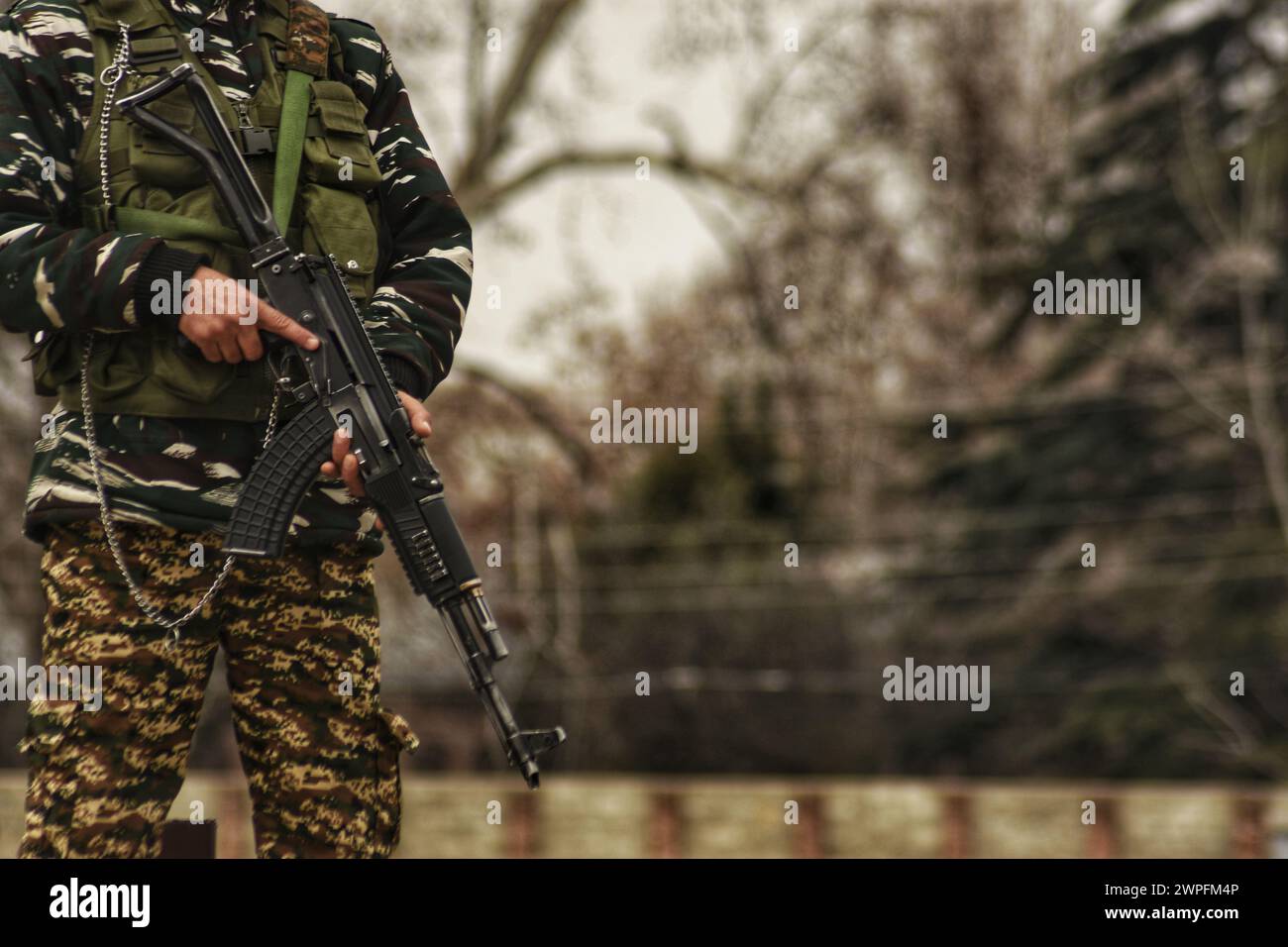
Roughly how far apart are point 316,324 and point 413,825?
927 centimetres

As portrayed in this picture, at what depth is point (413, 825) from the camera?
11383 mm

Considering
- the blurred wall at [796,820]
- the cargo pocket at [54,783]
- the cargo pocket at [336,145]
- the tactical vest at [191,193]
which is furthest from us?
the blurred wall at [796,820]

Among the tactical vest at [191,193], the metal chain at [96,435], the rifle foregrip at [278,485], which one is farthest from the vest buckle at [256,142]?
the rifle foregrip at [278,485]

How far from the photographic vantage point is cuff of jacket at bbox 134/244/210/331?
2.44 m

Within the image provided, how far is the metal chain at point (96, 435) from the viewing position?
97.2 inches

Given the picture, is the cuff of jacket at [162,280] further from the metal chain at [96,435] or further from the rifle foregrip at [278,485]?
the rifle foregrip at [278,485]

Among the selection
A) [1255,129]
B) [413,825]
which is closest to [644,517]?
[1255,129]

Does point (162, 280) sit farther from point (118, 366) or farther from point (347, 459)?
point (347, 459)

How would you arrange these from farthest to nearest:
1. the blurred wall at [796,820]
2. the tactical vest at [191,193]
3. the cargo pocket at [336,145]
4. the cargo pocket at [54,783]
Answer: the blurred wall at [796,820], the cargo pocket at [336,145], the tactical vest at [191,193], the cargo pocket at [54,783]

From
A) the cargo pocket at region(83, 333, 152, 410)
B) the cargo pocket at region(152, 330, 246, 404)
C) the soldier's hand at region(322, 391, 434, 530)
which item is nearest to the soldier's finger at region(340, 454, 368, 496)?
the soldier's hand at region(322, 391, 434, 530)

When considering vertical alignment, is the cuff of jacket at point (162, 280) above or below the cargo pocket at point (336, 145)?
below

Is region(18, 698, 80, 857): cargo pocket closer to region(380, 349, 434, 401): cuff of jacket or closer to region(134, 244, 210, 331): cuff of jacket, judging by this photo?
region(134, 244, 210, 331): cuff of jacket

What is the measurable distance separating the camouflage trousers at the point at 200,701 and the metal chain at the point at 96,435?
0.05ft

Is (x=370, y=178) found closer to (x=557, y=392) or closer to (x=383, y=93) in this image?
(x=383, y=93)
